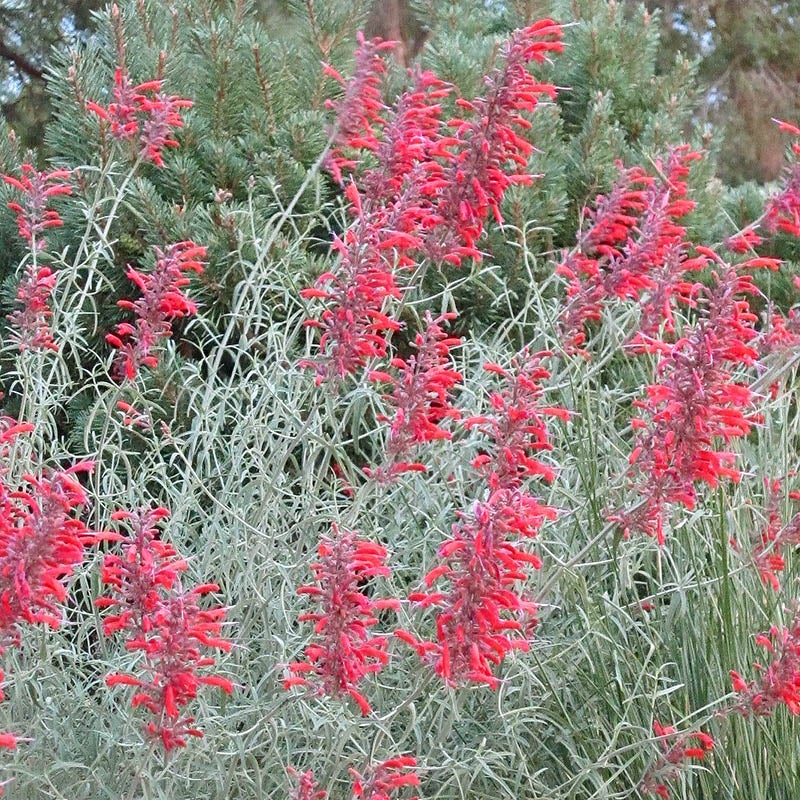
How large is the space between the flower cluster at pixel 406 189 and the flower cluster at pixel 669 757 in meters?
1.09

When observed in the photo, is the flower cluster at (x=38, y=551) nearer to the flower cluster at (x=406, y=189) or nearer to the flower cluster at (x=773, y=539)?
the flower cluster at (x=406, y=189)

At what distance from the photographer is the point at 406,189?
8.47 feet

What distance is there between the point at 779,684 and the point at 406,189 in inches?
53.7

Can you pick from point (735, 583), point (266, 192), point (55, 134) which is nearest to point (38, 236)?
point (55, 134)

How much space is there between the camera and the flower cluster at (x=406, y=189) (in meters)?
2.30

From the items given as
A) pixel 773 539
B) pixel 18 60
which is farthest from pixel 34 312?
pixel 18 60

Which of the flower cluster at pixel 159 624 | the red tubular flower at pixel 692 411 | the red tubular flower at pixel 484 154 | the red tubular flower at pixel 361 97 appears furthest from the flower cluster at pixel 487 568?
the red tubular flower at pixel 361 97

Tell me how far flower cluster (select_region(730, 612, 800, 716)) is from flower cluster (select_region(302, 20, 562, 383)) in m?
1.06

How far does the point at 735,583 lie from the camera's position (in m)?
3.14

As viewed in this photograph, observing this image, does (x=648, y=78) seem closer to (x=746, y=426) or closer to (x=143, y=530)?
(x=746, y=426)

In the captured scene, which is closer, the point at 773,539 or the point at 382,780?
the point at 382,780

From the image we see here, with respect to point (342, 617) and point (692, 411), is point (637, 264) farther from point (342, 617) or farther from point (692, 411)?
point (342, 617)

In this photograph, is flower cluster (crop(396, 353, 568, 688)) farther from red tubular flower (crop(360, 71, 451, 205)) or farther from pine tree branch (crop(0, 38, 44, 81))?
pine tree branch (crop(0, 38, 44, 81))

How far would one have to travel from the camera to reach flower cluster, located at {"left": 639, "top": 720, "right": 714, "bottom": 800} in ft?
8.13
